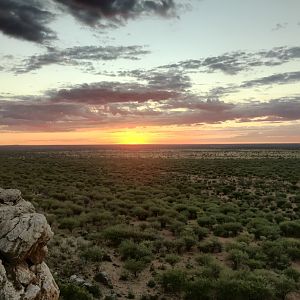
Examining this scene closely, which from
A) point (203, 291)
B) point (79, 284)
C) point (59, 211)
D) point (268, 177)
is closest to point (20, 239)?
point (79, 284)

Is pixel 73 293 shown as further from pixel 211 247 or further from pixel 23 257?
pixel 211 247

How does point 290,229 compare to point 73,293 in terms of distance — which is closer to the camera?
point 73,293

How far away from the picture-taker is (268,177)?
6125 cm

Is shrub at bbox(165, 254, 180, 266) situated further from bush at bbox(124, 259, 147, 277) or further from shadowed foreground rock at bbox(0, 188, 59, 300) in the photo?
shadowed foreground rock at bbox(0, 188, 59, 300)

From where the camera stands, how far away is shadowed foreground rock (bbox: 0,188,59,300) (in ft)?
→ 28.9

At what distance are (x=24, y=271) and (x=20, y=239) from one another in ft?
2.37

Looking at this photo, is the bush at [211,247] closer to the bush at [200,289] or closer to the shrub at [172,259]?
the shrub at [172,259]

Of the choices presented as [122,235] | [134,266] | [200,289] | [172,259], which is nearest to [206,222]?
[122,235]

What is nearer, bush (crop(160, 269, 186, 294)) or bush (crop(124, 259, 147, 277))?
bush (crop(160, 269, 186, 294))

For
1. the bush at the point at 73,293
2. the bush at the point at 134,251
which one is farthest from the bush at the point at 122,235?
the bush at the point at 73,293

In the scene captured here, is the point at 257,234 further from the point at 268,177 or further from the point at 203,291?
the point at 268,177

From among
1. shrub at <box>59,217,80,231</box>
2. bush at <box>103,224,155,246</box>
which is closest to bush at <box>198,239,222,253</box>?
bush at <box>103,224,155,246</box>

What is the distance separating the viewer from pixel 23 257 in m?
9.41

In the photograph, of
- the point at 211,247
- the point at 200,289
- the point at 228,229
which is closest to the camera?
the point at 200,289
